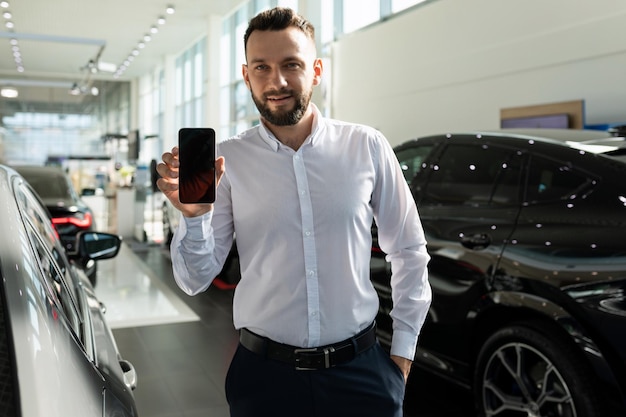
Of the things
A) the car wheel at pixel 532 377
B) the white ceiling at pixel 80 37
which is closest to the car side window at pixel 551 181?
the car wheel at pixel 532 377

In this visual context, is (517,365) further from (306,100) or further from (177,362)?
(177,362)

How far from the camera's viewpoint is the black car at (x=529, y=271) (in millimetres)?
2221

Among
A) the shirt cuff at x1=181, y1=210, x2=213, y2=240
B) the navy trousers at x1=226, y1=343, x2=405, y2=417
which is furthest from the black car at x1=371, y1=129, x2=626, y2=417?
the shirt cuff at x1=181, y1=210, x2=213, y2=240

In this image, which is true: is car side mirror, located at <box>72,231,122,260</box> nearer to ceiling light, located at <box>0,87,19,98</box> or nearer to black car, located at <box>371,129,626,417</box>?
black car, located at <box>371,129,626,417</box>

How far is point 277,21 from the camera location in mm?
1500

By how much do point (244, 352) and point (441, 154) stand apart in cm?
203

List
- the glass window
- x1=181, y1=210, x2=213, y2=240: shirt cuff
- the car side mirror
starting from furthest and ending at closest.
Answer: the glass window, the car side mirror, x1=181, y1=210, x2=213, y2=240: shirt cuff

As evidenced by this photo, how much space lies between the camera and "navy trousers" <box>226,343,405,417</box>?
1465 millimetres

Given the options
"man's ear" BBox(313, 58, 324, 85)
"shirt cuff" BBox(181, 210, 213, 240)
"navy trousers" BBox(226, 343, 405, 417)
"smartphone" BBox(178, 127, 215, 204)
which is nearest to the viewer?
"smartphone" BBox(178, 127, 215, 204)

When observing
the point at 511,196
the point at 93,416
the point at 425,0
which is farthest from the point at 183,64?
the point at 93,416

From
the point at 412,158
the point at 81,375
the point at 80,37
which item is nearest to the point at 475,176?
the point at 412,158

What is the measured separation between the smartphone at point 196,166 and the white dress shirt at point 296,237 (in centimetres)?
18

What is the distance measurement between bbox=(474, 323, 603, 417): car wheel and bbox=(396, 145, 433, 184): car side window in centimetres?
114

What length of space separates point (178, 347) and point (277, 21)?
11.8ft
